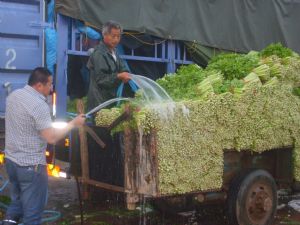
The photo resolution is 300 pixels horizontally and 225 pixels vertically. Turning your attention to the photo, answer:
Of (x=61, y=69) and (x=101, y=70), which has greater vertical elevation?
(x=61, y=69)

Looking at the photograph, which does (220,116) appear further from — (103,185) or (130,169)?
(103,185)

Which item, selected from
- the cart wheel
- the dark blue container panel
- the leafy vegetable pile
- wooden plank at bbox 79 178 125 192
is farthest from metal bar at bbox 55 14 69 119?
the cart wheel

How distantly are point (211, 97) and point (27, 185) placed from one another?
2040 mm

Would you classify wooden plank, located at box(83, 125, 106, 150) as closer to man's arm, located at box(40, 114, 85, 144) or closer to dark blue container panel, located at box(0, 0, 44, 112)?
man's arm, located at box(40, 114, 85, 144)

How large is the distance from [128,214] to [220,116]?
2.23 metres

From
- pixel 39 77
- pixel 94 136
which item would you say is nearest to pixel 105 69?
pixel 94 136

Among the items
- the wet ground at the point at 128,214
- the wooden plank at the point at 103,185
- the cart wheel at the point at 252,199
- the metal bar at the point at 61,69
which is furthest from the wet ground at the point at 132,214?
the metal bar at the point at 61,69

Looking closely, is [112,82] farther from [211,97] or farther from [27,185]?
[27,185]

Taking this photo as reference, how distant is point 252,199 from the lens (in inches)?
236

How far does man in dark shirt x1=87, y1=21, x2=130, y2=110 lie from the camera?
6098mm

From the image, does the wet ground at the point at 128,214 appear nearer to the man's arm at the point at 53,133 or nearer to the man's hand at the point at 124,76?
the man's hand at the point at 124,76

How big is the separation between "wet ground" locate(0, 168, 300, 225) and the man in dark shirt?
1.41 meters

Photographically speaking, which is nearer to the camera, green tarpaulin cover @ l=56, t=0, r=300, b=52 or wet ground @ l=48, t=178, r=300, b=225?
wet ground @ l=48, t=178, r=300, b=225

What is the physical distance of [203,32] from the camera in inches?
360
